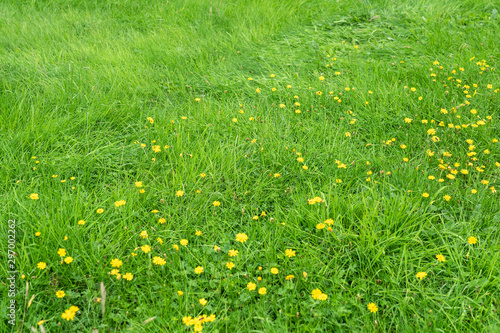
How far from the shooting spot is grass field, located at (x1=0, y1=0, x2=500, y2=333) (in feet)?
6.21

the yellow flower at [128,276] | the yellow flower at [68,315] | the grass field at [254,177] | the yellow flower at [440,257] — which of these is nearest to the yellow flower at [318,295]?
the grass field at [254,177]

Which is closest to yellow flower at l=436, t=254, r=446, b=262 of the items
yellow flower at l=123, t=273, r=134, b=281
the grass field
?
the grass field

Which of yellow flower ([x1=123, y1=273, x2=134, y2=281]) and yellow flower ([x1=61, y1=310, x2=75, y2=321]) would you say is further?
yellow flower ([x1=123, y1=273, x2=134, y2=281])

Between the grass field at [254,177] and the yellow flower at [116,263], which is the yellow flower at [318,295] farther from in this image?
the yellow flower at [116,263]

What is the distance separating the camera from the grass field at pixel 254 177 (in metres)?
1.89

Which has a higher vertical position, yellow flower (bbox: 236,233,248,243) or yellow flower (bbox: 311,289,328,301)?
yellow flower (bbox: 236,233,248,243)

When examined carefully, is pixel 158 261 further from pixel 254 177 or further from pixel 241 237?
pixel 254 177

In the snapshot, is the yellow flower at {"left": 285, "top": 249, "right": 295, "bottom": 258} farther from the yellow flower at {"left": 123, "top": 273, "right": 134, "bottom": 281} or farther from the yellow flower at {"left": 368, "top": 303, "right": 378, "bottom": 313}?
the yellow flower at {"left": 123, "top": 273, "right": 134, "bottom": 281}

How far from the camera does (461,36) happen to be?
4516mm

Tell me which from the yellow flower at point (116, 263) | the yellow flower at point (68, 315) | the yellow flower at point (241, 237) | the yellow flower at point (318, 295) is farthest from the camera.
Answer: the yellow flower at point (241, 237)

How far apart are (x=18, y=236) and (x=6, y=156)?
2.85 ft

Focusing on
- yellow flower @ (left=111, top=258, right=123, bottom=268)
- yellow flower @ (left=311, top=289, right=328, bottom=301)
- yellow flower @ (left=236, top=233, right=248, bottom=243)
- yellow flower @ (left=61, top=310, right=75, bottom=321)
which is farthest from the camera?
yellow flower @ (left=236, top=233, right=248, bottom=243)

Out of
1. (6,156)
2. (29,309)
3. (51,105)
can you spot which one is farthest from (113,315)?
(51,105)

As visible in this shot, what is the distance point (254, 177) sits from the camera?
278 centimetres
